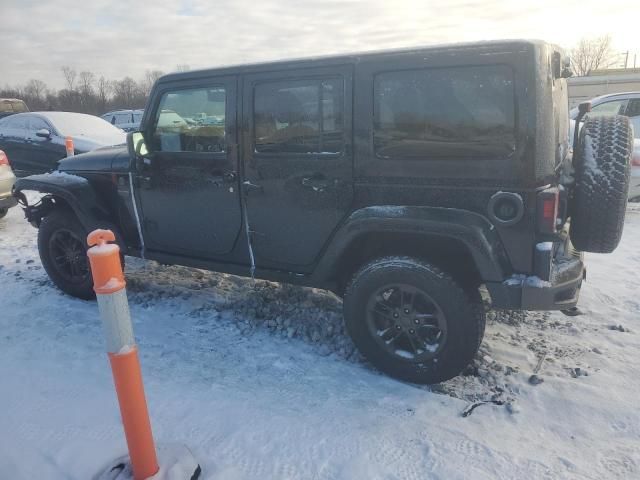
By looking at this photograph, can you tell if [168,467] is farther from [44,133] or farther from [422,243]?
[44,133]

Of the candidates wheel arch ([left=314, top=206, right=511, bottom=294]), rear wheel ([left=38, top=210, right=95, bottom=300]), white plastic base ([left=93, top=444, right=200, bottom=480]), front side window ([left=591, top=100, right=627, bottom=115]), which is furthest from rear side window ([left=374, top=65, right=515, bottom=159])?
front side window ([left=591, top=100, right=627, bottom=115])

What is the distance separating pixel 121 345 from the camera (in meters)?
2.05

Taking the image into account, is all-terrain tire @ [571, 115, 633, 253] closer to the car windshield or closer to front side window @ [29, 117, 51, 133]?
the car windshield

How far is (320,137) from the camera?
3.23 m

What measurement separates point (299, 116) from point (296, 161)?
11.6 inches

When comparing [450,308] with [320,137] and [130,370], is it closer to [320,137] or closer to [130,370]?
[320,137]

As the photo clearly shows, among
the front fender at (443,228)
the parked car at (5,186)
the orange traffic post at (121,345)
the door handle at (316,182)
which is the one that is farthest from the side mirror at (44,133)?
the orange traffic post at (121,345)

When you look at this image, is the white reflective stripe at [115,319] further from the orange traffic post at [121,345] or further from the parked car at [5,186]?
the parked car at [5,186]

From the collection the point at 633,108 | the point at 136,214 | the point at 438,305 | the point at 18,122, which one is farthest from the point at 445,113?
the point at 18,122

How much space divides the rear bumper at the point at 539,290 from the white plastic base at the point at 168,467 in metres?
1.80

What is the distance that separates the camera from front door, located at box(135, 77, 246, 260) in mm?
3625

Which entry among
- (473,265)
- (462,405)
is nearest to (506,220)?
(473,265)

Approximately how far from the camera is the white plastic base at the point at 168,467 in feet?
7.38

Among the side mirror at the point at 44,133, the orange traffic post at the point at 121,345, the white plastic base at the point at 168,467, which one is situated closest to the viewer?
the orange traffic post at the point at 121,345
